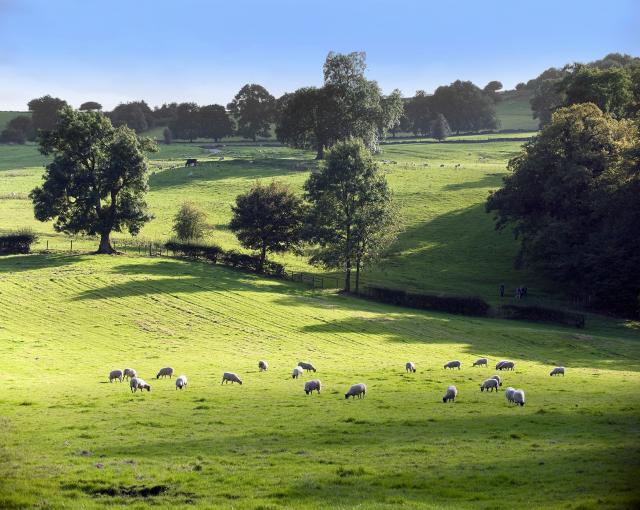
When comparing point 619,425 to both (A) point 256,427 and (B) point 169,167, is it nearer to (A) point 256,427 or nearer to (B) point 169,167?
(A) point 256,427

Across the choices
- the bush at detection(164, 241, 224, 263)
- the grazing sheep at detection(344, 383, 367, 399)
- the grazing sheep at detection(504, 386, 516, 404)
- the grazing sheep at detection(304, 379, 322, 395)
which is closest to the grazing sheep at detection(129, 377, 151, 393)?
the grazing sheep at detection(304, 379, 322, 395)

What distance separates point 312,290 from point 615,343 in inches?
1306

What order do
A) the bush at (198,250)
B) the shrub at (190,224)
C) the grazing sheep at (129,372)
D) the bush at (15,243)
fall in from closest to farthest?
the grazing sheep at (129,372)
the bush at (15,243)
the bush at (198,250)
the shrub at (190,224)

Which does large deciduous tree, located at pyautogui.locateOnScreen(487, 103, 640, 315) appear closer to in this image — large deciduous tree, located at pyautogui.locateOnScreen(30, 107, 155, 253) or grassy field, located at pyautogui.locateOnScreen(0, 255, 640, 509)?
grassy field, located at pyautogui.locateOnScreen(0, 255, 640, 509)

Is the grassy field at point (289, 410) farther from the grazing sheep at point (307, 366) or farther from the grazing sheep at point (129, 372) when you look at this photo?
the grazing sheep at point (129, 372)

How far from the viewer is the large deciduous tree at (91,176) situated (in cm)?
9375

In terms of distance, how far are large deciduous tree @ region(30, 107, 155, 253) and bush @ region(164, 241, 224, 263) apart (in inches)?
210

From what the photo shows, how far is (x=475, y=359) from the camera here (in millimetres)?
57562

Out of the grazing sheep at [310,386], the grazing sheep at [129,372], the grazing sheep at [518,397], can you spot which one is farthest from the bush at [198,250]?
the grazing sheep at [518,397]

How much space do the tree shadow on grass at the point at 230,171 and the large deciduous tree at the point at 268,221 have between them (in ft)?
178

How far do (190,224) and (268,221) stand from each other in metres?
13.6

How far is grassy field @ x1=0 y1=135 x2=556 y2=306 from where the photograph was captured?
332 ft

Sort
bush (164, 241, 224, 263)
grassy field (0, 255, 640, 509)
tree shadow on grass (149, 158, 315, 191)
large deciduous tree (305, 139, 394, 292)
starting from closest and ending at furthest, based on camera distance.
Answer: grassy field (0, 255, 640, 509)
large deciduous tree (305, 139, 394, 292)
bush (164, 241, 224, 263)
tree shadow on grass (149, 158, 315, 191)

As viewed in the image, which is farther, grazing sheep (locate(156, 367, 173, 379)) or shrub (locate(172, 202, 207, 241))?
shrub (locate(172, 202, 207, 241))
